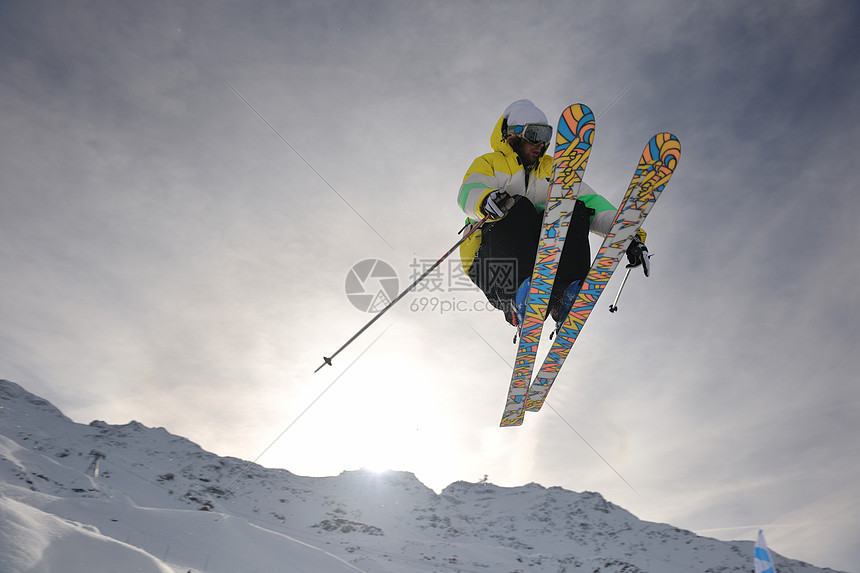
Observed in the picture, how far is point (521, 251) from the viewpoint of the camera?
16.9 feet

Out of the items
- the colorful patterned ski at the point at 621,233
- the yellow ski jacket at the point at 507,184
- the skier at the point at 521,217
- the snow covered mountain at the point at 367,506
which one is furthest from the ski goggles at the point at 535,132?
the snow covered mountain at the point at 367,506

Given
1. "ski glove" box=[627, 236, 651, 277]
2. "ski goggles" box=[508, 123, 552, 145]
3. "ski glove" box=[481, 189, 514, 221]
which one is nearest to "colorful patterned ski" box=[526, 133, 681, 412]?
"ski glove" box=[627, 236, 651, 277]

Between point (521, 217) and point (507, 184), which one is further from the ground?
point (507, 184)

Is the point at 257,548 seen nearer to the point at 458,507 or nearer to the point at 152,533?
the point at 152,533

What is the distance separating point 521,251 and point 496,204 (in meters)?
0.64

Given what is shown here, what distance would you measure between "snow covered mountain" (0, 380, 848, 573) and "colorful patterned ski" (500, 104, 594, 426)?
52661mm

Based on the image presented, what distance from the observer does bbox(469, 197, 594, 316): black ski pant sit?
516cm

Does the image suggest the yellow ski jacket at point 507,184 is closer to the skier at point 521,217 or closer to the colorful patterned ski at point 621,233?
the skier at point 521,217

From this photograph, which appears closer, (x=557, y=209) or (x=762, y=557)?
(x=557, y=209)

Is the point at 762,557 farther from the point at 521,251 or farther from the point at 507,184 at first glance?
the point at 507,184

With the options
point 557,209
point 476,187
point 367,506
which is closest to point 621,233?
point 557,209

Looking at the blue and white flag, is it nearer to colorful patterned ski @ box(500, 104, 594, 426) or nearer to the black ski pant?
colorful patterned ski @ box(500, 104, 594, 426)

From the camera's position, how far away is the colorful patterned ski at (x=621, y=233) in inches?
192

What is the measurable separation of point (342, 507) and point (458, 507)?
52269 millimetres
